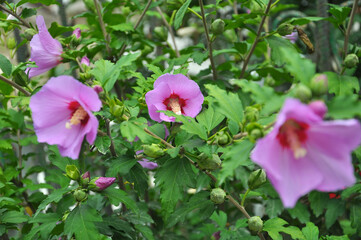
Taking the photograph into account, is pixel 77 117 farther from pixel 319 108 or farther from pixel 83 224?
pixel 319 108

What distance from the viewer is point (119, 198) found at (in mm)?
1059

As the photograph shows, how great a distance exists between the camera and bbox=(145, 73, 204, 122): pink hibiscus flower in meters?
1.01

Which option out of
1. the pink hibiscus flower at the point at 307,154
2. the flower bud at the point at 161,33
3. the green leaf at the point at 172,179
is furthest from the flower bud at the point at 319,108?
the flower bud at the point at 161,33

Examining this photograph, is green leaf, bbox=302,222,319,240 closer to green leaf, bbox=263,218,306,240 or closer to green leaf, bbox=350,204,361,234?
green leaf, bbox=263,218,306,240

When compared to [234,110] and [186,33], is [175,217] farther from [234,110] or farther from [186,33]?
[186,33]

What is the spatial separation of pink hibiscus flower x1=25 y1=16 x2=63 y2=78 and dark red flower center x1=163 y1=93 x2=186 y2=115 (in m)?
0.42

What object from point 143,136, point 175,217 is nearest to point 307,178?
point 143,136

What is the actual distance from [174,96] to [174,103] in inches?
0.8

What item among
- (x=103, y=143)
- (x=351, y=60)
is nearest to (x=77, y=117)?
(x=103, y=143)

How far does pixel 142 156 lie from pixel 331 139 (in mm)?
581

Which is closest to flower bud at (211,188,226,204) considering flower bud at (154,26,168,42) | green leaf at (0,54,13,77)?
green leaf at (0,54,13,77)

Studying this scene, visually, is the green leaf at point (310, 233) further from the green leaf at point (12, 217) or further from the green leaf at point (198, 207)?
the green leaf at point (12, 217)

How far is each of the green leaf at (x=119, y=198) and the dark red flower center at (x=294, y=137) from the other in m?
0.53

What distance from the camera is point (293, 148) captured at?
25.5 inches
